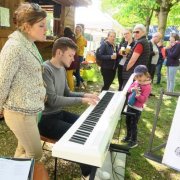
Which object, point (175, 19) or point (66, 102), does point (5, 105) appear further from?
point (175, 19)

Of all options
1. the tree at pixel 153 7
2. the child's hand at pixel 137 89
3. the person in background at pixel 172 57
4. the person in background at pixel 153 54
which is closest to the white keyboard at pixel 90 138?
the child's hand at pixel 137 89

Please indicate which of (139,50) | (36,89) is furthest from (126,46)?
(36,89)

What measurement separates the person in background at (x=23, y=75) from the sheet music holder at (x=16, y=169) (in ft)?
2.03

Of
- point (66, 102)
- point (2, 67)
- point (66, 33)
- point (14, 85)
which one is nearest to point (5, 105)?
point (14, 85)

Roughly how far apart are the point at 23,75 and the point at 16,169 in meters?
0.82

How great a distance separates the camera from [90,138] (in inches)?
75.0

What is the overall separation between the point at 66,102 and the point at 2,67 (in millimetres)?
898

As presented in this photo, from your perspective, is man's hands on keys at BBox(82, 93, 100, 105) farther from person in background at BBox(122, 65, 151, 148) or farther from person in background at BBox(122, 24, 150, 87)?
person in background at BBox(122, 24, 150, 87)

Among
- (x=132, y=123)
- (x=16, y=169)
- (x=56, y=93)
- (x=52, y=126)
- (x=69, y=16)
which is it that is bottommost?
(x=132, y=123)

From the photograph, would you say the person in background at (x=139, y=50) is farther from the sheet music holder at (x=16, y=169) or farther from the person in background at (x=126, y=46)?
the sheet music holder at (x=16, y=169)

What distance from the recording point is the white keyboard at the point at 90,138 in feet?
5.60

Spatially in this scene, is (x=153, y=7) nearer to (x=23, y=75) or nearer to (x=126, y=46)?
(x=126, y=46)

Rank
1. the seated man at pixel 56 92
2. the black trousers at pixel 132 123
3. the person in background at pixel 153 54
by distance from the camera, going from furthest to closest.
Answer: the person in background at pixel 153 54
the black trousers at pixel 132 123
the seated man at pixel 56 92

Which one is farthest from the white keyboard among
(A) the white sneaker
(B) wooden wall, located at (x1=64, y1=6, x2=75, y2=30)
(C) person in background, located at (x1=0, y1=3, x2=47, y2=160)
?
(B) wooden wall, located at (x1=64, y1=6, x2=75, y2=30)
